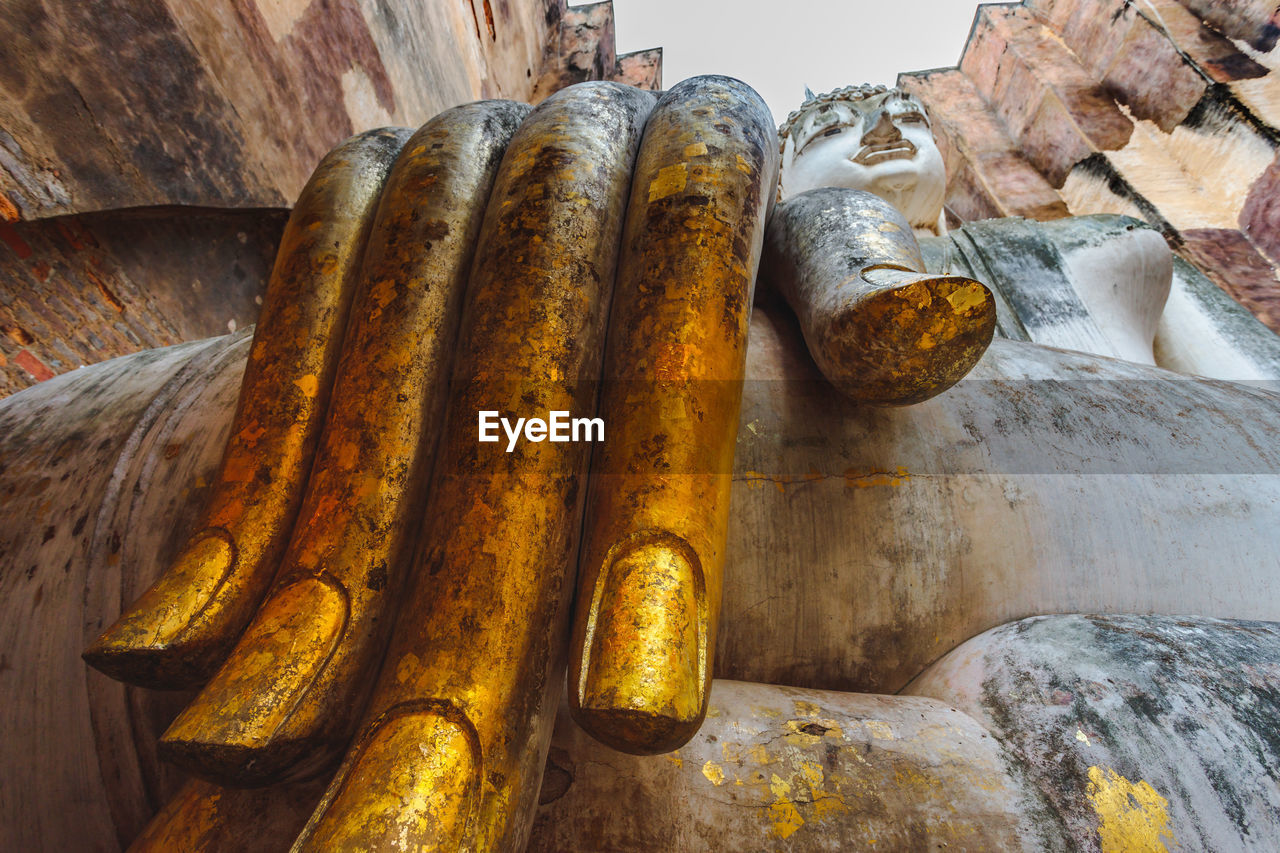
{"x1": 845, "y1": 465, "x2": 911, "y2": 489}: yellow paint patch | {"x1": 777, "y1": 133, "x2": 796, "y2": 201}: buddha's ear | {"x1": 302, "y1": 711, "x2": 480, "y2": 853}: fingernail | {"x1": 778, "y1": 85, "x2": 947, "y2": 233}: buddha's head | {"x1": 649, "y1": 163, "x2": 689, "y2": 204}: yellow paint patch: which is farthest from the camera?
{"x1": 777, "y1": 133, "x2": 796, "y2": 201}: buddha's ear

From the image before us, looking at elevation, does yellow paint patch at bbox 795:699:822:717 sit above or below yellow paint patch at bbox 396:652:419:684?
below

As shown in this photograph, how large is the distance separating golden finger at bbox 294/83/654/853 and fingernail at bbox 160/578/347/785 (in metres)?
0.07

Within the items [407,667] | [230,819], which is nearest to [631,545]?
[407,667]

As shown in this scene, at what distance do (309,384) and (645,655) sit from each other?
533 millimetres

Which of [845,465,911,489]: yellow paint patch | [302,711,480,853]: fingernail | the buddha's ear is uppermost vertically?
[302,711,480,853]: fingernail

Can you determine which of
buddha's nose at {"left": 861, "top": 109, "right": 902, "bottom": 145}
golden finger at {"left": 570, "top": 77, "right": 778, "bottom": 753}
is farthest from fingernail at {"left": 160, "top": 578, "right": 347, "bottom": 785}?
buddha's nose at {"left": 861, "top": 109, "right": 902, "bottom": 145}

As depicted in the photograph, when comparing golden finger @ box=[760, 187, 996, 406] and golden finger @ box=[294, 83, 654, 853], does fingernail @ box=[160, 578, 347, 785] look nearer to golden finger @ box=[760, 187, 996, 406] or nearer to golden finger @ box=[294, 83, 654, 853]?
golden finger @ box=[294, 83, 654, 853]

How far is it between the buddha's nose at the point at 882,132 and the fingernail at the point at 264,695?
7.90 feet

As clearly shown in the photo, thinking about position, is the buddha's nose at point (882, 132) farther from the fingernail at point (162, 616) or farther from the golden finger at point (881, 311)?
the fingernail at point (162, 616)

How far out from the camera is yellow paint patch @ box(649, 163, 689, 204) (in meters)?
0.82

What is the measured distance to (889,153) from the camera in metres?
2.35

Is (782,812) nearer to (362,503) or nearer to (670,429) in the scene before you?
(670,429)

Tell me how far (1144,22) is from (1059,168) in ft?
2.95

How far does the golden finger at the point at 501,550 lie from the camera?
0.51 metres
